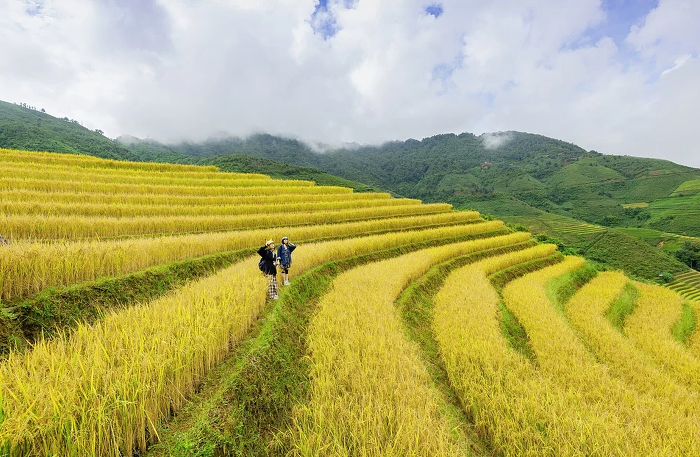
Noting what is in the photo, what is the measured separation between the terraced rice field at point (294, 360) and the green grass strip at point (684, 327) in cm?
49

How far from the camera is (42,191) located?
47.1 ft

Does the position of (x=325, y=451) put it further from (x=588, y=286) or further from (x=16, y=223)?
(x=588, y=286)

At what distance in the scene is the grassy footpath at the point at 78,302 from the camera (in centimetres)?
422

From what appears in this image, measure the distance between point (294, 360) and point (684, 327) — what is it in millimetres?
20588

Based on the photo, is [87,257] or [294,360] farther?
[87,257]

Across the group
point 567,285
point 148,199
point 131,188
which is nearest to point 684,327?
point 567,285

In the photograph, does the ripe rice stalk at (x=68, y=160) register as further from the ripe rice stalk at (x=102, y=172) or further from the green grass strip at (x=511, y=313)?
the green grass strip at (x=511, y=313)

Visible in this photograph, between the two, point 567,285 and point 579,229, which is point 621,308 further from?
point 579,229

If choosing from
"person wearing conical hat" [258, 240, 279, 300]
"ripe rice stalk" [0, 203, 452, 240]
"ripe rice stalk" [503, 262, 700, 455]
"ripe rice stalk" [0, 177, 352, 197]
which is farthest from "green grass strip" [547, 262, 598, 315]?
"ripe rice stalk" [0, 177, 352, 197]

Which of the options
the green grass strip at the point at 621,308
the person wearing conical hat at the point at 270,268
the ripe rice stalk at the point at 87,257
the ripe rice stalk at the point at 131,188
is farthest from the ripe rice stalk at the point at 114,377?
the green grass strip at the point at 621,308

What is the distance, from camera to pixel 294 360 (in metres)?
5.26

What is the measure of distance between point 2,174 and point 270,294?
18.7m

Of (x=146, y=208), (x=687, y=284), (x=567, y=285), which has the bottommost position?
(x=687, y=284)

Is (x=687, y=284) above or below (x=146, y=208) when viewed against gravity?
below
